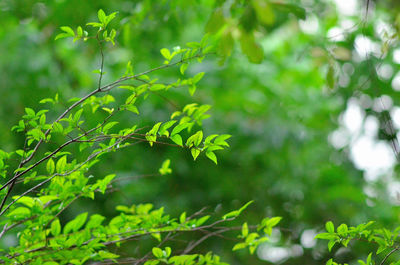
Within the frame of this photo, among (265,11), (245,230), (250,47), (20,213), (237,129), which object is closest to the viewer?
(265,11)

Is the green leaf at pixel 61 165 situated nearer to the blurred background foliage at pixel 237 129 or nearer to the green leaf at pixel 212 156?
the green leaf at pixel 212 156

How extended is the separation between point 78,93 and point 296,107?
1575 mm

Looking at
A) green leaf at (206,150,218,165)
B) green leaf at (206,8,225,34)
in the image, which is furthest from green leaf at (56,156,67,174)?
green leaf at (206,8,225,34)

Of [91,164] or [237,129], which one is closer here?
[91,164]

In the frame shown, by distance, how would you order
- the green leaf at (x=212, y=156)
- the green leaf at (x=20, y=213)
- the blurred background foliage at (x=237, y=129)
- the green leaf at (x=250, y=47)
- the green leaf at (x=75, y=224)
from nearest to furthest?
the green leaf at (x=250, y=47) → the green leaf at (x=212, y=156) → the green leaf at (x=20, y=213) → the green leaf at (x=75, y=224) → the blurred background foliage at (x=237, y=129)

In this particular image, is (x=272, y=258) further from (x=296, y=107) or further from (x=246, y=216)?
(x=296, y=107)

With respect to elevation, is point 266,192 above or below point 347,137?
below

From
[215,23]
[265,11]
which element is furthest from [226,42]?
[265,11]

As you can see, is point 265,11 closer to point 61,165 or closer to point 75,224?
point 61,165

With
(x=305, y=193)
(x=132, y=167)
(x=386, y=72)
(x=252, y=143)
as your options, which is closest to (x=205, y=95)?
(x=252, y=143)

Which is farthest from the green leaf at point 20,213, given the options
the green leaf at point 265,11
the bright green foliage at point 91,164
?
the green leaf at point 265,11

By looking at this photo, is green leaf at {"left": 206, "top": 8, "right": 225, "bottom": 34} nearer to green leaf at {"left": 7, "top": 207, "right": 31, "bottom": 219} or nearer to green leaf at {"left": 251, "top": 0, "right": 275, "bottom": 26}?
green leaf at {"left": 251, "top": 0, "right": 275, "bottom": 26}

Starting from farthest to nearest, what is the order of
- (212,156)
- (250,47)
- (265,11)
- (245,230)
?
(245,230) → (212,156) → (250,47) → (265,11)

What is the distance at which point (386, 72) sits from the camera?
3.56 metres
